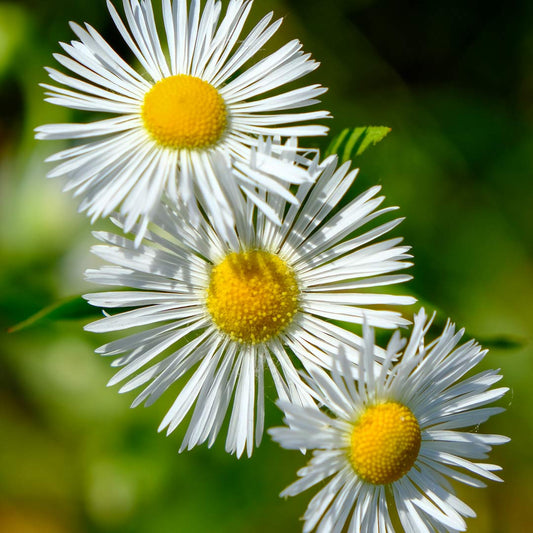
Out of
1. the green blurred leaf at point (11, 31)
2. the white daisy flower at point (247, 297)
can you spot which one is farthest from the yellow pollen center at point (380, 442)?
the green blurred leaf at point (11, 31)

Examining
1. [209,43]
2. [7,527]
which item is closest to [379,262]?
[209,43]

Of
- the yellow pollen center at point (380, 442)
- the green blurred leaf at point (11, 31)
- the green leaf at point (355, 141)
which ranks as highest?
the green blurred leaf at point (11, 31)

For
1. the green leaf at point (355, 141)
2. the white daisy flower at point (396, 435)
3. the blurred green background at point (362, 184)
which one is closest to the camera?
the white daisy flower at point (396, 435)

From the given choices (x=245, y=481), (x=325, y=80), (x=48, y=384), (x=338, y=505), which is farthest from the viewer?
(x=325, y=80)

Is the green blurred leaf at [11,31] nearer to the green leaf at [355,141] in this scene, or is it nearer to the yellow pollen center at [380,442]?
the green leaf at [355,141]

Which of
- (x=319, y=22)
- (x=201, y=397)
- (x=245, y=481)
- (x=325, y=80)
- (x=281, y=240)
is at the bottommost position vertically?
(x=245, y=481)

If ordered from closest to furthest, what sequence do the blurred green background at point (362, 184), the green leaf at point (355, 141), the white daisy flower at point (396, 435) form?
the white daisy flower at point (396, 435) → the green leaf at point (355, 141) → the blurred green background at point (362, 184)

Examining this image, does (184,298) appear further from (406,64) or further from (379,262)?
(406,64)
